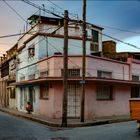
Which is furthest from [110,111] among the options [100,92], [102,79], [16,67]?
[16,67]

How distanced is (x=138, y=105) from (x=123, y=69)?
48.2 feet

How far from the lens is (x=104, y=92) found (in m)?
27.4

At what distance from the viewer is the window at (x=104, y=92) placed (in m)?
26.6

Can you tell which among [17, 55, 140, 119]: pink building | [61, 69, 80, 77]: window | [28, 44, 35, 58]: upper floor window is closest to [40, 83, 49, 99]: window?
[17, 55, 140, 119]: pink building

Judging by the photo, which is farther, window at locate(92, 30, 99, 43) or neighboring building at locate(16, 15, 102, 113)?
window at locate(92, 30, 99, 43)

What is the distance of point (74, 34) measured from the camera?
33406mm

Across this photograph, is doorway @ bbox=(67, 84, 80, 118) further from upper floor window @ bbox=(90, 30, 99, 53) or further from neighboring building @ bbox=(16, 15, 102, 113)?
upper floor window @ bbox=(90, 30, 99, 53)

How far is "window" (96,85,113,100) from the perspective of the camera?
2663cm

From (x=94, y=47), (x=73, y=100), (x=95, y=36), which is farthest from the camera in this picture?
(x=95, y=36)

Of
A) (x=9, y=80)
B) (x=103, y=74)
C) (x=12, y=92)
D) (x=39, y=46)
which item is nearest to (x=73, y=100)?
(x=103, y=74)

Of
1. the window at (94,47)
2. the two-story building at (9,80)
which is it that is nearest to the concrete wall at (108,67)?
the window at (94,47)

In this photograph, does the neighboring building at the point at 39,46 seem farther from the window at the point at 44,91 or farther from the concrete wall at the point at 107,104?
the concrete wall at the point at 107,104

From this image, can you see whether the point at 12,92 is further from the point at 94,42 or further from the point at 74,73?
the point at 74,73

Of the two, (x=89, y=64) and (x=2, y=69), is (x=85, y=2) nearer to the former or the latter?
(x=89, y=64)
